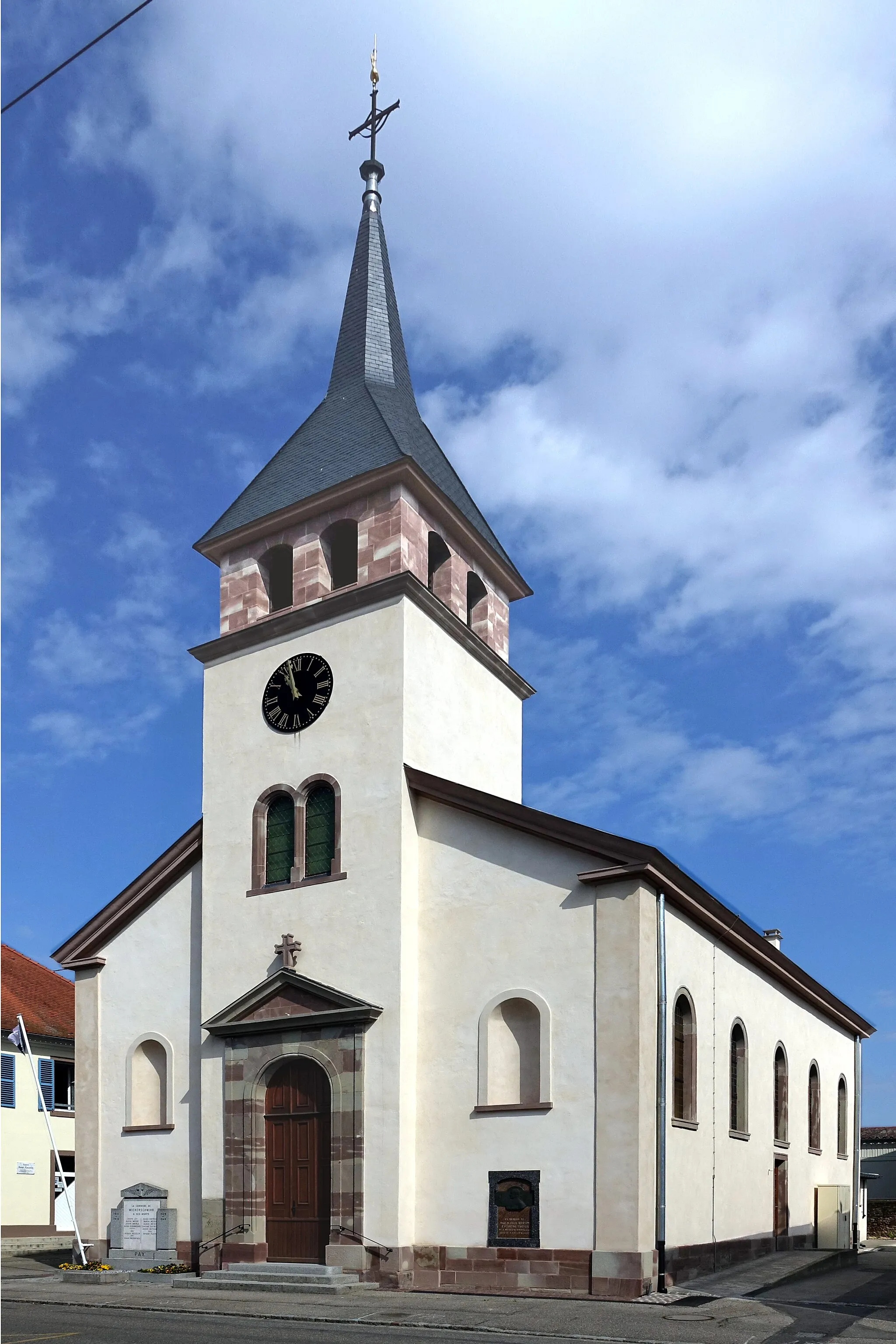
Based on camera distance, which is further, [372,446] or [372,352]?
[372,352]

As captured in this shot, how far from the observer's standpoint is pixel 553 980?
63.5 feet

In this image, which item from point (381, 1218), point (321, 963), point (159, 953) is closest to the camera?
point (381, 1218)

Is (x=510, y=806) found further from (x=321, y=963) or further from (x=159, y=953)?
(x=159, y=953)

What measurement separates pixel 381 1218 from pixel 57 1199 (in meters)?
19.6

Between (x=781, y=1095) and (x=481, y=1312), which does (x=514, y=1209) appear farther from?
(x=781, y=1095)

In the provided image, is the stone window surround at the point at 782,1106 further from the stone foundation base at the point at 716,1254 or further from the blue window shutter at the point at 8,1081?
the blue window shutter at the point at 8,1081

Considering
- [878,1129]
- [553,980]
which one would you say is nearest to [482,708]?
[553,980]

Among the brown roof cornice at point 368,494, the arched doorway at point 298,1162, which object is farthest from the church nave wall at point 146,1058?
the brown roof cornice at point 368,494

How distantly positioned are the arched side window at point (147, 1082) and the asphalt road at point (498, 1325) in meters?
5.49

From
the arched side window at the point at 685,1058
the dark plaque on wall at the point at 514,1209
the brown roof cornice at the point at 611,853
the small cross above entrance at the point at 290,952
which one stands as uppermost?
the brown roof cornice at the point at 611,853

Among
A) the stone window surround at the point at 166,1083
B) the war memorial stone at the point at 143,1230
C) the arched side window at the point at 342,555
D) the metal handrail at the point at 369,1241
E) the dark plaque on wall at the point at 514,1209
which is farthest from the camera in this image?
the arched side window at the point at 342,555

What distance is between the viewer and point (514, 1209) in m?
18.7

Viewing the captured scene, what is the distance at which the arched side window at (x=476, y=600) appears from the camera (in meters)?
26.2

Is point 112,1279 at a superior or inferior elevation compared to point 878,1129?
superior
